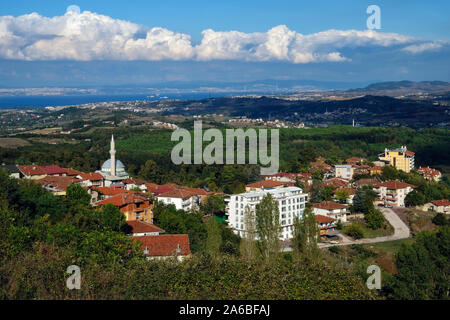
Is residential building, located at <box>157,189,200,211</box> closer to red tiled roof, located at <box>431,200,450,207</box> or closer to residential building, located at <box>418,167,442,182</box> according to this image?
red tiled roof, located at <box>431,200,450,207</box>

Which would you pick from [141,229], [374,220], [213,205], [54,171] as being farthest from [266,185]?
[141,229]

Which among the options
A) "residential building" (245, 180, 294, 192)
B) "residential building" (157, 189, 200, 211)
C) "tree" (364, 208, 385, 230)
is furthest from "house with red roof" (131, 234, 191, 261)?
"residential building" (245, 180, 294, 192)

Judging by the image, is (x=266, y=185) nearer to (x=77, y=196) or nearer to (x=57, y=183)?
(x=57, y=183)

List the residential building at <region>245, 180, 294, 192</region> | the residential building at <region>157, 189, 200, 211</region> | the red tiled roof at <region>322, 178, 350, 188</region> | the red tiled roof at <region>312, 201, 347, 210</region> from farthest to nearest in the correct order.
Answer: the red tiled roof at <region>322, 178, 350, 188</region>, the residential building at <region>245, 180, 294, 192</region>, the red tiled roof at <region>312, 201, 347, 210</region>, the residential building at <region>157, 189, 200, 211</region>

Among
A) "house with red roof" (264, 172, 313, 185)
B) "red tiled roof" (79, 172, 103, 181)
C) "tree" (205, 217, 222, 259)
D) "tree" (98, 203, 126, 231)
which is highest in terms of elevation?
"tree" (98, 203, 126, 231)

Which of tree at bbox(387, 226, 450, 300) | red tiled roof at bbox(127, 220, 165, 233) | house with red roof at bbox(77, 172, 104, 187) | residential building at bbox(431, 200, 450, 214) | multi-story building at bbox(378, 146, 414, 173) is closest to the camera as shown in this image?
tree at bbox(387, 226, 450, 300)

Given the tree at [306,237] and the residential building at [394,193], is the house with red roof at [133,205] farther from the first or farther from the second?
the residential building at [394,193]

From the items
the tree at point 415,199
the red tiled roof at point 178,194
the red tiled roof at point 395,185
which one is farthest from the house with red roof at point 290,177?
the red tiled roof at point 178,194
